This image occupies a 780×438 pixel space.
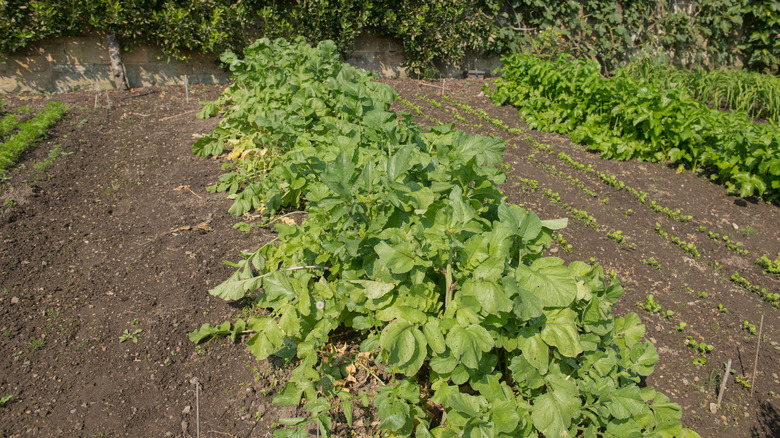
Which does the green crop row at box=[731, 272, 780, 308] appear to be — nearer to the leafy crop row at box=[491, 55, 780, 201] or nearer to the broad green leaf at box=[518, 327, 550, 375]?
the leafy crop row at box=[491, 55, 780, 201]

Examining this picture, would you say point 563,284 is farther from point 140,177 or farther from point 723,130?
point 723,130

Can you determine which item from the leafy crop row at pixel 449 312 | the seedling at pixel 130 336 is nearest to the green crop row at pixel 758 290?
the leafy crop row at pixel 449 312

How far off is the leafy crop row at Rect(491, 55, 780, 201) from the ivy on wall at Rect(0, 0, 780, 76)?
232 centimetres

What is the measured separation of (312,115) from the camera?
3.70 metres

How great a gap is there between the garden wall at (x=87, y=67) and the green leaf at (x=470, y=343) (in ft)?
23.3

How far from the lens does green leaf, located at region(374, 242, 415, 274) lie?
5.97 feet

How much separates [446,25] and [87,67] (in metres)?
5.41

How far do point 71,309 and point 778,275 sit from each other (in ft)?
15.1

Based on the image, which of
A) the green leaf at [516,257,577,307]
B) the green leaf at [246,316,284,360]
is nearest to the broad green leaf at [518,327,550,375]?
the green leaf at [516,257,577,307]

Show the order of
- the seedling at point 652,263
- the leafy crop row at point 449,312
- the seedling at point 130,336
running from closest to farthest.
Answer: the leafy crop row at point 449,312 → the seedling at point 130,336 → the seedling at point 652,263

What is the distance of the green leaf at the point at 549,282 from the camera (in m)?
1.77

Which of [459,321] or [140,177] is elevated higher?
[459,321]

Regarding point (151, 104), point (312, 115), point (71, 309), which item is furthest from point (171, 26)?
point (71, 309)

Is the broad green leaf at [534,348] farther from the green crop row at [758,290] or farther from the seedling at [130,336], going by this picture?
the green crop row at [758,290]
